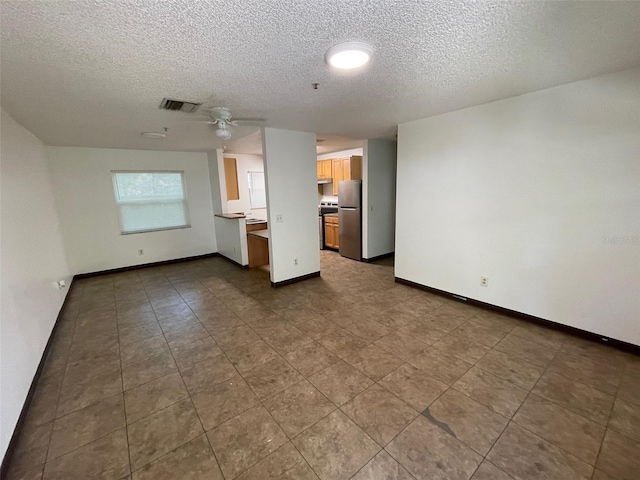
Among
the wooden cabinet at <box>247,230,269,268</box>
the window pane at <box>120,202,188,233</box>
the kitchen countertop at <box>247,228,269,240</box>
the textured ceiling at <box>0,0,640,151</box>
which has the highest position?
the textured ceiling at <box>0,0,640,151</box>

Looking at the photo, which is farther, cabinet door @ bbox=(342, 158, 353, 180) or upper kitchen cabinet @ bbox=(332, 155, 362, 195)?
cabinet door @ bbox=(342, 158, 353, 180)

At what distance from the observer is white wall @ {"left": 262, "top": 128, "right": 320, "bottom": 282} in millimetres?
3861

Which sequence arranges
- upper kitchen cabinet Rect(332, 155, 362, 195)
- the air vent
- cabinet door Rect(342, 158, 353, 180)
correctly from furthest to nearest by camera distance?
1. cabinet door Rect(342, 158, 353, 180)
2. upper kitchen cabinet Rect(332, 155, 362, 195)
3. the air vent

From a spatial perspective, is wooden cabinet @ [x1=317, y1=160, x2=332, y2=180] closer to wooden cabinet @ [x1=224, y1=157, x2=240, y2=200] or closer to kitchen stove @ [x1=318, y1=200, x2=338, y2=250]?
kitchen stove @ [x1=318, y1=200, x2=338, y2=250]

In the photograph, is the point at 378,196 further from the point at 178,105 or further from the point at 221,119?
the point at 178,105

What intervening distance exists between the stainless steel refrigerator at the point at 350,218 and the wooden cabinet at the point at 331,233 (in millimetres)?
362

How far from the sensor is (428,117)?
11.2 ft

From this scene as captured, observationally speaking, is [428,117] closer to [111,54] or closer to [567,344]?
[567,344]

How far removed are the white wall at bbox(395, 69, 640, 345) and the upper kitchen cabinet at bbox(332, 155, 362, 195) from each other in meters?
1.90

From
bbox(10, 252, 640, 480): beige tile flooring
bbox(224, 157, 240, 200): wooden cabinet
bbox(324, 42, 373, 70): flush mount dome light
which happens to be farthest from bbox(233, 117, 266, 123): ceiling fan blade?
bbox(224, 157, 240, 200): wooden cabinet

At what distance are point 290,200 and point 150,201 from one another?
324 cm

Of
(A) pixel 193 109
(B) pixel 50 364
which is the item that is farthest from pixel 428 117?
(B) pixel 50 364

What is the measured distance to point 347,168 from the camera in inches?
229

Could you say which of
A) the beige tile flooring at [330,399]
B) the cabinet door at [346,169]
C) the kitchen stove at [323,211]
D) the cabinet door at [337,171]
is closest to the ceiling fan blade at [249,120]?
the beige tile flooring at [330,399]
